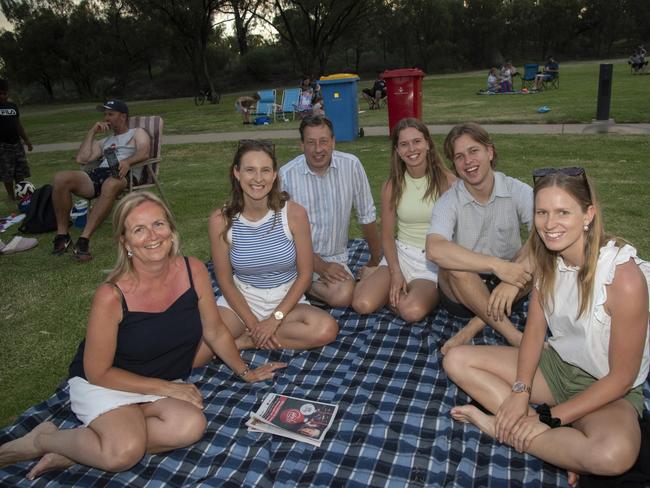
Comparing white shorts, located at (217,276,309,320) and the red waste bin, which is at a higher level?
the red waste bin

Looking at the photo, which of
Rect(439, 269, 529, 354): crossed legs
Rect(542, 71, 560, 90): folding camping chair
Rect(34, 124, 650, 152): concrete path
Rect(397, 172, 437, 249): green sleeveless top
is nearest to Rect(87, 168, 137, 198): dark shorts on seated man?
Rect(397, 172, 437, 249): green sleeveless top

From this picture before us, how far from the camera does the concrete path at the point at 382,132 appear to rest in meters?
11.1

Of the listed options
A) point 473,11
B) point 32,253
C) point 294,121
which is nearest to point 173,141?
point 294,121

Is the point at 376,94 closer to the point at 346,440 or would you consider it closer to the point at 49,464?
the point at 346,440

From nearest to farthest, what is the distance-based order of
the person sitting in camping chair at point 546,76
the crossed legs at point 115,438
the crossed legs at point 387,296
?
the crossed legs at point 115,438 → the crossed legs at point 387,296 → the person sitting in camping chair at point 546,76

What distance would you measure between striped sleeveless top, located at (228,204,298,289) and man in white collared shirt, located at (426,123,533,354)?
3.19 ft

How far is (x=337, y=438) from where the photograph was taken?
2.84 m

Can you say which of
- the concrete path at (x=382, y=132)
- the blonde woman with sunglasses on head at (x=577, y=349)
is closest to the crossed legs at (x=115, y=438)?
the blonde woman with sunglasses on head at (x=577, y=349)

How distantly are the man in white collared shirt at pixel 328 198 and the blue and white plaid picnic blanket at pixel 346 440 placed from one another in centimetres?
66

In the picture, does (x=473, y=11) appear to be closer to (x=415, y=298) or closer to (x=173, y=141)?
(x=173, y=141)

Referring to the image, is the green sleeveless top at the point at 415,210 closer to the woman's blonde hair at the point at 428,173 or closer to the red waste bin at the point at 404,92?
the woman's blonde hair at the point at 428,173

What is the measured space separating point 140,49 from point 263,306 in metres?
43.5

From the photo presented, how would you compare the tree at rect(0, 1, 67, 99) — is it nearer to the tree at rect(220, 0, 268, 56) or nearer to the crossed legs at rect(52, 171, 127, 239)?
the tree at rect(220, 0, 268, 56)

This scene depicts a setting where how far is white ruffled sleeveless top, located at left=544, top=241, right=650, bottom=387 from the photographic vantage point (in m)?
2.31
